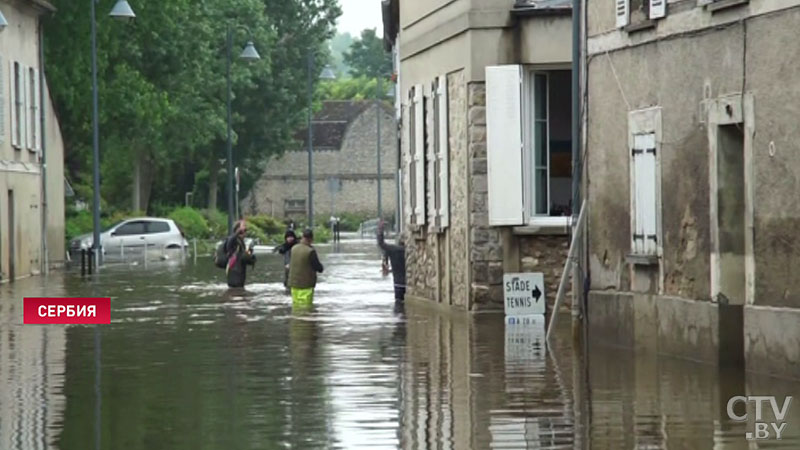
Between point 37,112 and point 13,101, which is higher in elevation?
point 13,101

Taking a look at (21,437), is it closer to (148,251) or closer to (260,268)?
(260,268)

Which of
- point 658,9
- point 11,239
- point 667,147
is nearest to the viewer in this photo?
point 667,147

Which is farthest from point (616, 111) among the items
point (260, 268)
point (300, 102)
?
point (300, 102)

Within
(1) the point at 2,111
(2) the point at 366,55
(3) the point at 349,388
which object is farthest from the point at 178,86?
(2) the point at 366,55

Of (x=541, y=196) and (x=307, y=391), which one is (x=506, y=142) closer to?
(x=541, y=196)

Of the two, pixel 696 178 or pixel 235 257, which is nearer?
pixel 696 178

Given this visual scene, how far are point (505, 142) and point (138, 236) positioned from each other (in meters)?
40.0

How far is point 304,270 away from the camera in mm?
34406

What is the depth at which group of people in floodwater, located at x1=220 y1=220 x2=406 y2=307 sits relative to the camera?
113 feet

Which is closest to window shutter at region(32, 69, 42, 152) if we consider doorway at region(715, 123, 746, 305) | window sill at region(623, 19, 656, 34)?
window sill at region(623, 19, 656, 34)

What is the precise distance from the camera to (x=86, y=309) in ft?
116

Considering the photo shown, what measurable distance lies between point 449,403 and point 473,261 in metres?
13.2

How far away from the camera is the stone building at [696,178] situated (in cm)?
1923

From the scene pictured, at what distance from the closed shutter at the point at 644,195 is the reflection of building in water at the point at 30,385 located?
667 cm
